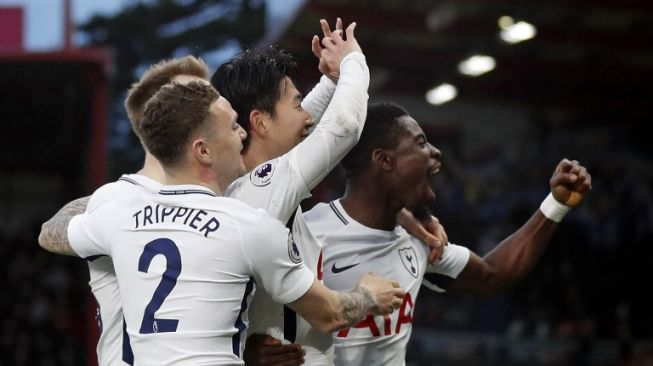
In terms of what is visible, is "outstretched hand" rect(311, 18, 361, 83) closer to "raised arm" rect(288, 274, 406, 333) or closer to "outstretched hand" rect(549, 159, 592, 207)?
"raised arm" rect(288, 274, 406, 333)

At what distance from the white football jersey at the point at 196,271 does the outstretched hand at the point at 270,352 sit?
0.89ft

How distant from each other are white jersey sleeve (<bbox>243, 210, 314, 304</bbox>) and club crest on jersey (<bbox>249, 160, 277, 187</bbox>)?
0.96 ft

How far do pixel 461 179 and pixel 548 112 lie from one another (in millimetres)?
2513

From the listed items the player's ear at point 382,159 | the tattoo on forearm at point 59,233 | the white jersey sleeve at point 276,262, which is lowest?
the white jersey sleeve at point 276,262

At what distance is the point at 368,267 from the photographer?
495 centimetres

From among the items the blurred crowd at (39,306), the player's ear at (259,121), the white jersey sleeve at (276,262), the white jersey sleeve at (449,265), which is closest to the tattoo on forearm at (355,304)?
the white jersey sleeve at (276,262)

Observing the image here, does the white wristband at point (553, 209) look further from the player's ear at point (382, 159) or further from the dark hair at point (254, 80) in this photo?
the dark hair at point (254, 80)

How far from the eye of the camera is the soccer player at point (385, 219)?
4.88 meters

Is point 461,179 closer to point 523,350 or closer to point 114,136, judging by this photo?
point 523,350

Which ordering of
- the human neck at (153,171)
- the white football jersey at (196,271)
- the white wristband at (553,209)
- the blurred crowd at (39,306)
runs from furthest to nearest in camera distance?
the blurred crowd at (39,306) < the white wristband at (553,209) < the human neck at (153,171) < the white football jersey at (196,271)

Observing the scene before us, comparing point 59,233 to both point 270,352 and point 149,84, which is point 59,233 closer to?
point 149,84

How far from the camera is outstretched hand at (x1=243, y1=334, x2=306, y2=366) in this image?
4.11m

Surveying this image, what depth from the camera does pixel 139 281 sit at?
12.5 ft

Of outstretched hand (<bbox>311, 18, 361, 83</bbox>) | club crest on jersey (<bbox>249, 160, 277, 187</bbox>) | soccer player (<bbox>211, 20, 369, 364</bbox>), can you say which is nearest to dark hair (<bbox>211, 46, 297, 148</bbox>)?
soccer player (<bbox>211, 20, 369, 364</bbox>)
